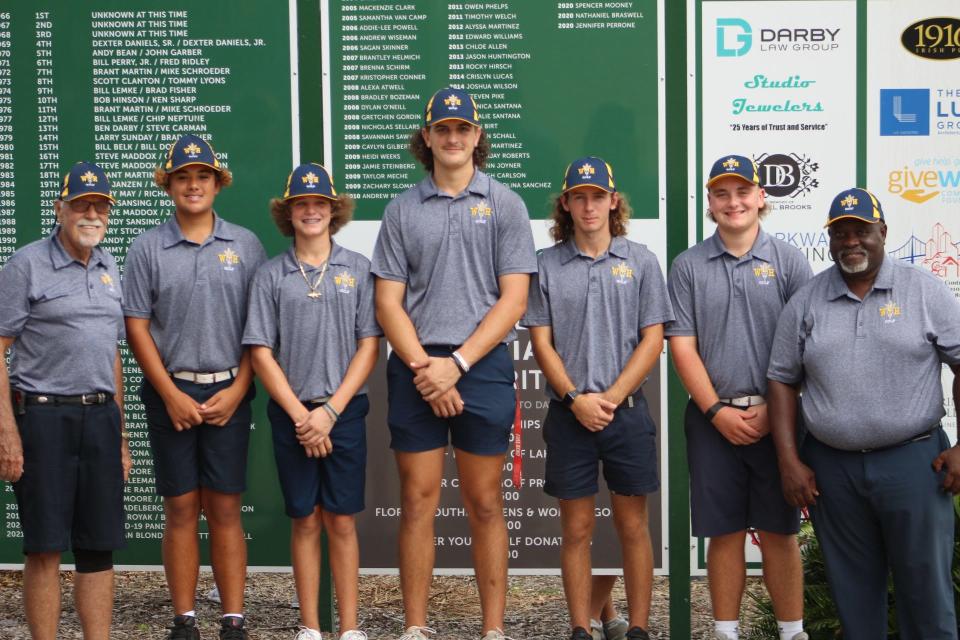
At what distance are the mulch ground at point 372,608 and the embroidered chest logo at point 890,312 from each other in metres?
2.10

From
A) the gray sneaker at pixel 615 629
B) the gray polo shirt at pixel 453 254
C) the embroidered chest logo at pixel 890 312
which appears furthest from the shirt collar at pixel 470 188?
the gray sneaker at pixel 615 629

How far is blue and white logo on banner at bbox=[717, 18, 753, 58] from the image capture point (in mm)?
5609

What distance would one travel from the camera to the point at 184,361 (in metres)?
4.73

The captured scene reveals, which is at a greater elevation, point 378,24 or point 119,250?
point 378,24

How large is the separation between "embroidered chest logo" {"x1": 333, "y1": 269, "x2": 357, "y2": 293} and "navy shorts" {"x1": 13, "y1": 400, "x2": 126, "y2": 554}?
0.97 metres

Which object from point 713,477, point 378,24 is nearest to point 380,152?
point 378,24

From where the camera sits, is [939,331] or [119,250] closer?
[939,331]

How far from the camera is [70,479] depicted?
14.5ft

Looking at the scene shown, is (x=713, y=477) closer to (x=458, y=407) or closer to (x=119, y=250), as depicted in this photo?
(x=458, y=407)

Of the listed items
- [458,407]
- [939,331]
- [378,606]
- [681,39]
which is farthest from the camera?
[378,606]

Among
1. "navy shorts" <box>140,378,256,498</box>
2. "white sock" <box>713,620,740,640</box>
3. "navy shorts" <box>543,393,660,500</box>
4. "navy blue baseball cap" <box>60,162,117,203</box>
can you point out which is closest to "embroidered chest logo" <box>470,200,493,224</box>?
"navy shorts" <box>543,393,660,500</box>

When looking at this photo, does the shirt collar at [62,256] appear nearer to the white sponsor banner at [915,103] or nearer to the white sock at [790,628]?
the white sock at [790,628]

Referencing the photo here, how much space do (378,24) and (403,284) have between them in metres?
1.46

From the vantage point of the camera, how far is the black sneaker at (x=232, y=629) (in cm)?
479
